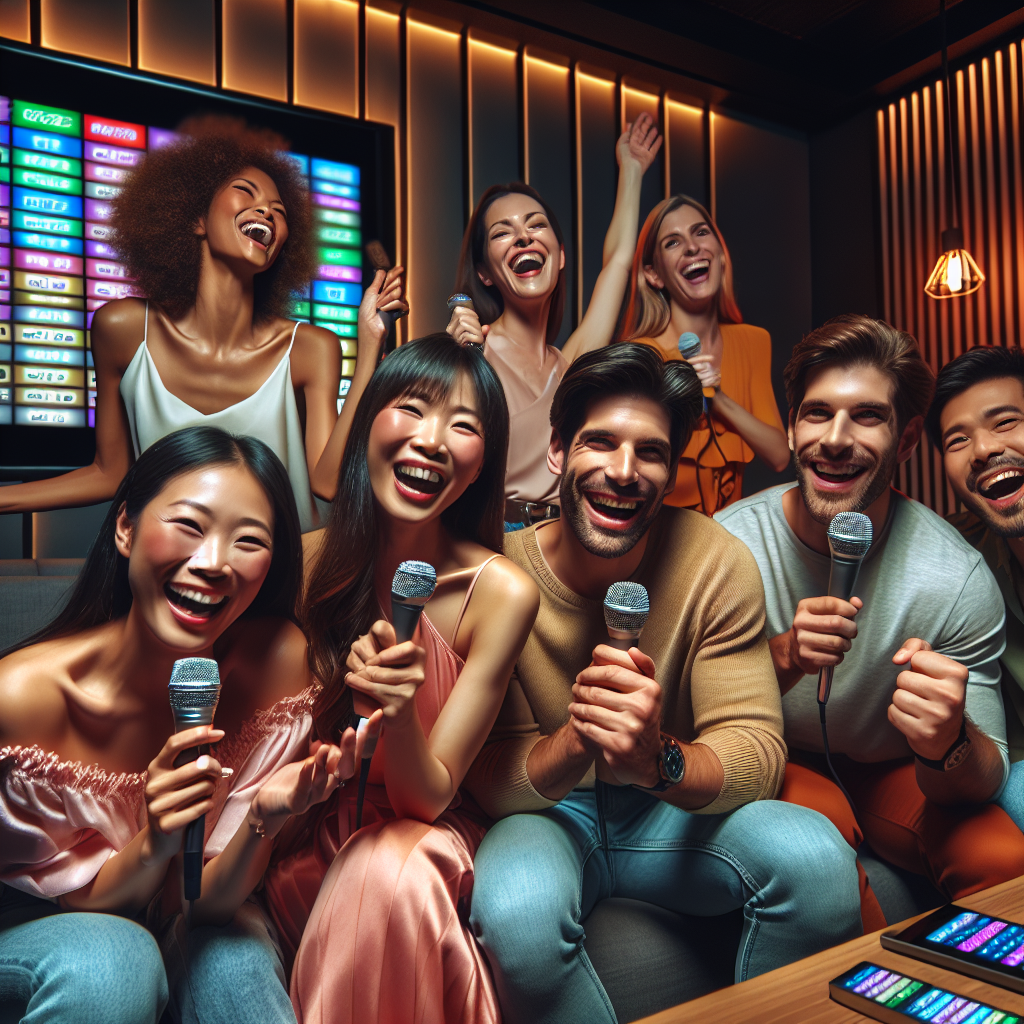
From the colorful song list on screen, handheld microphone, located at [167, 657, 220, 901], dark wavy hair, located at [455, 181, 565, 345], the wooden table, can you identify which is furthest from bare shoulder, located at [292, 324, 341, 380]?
the wooden table

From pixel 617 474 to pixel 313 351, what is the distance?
3.08ft

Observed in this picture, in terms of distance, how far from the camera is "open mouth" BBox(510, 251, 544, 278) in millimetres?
2205

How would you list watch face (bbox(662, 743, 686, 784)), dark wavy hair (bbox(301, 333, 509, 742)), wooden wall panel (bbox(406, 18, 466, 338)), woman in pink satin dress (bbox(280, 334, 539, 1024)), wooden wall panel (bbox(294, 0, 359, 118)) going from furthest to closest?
wooden wall panel (bbox(406, 18, 466, 338)) < wooden wall panel (bbox(294, 0, 359, 118)) < dark wavy hair (bbox(301, 333, 509, 742)) < watch face (bbox(662, 743, 686, 784)) < woman in pink satin dress (bbox(280, 334, 539, 1024))

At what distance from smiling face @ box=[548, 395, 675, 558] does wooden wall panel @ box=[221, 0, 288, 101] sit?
5.45ft

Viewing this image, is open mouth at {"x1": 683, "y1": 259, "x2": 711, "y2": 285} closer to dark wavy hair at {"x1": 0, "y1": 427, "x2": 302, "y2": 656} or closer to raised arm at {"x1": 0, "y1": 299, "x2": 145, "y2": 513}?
raised arm at {"x1": 0, "y1": 299, "x2": 145, "y2": 513}

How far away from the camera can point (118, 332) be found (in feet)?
6.19

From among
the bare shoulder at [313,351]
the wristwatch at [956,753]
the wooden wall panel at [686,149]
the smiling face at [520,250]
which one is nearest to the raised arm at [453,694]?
the wristwatch at [956,753]

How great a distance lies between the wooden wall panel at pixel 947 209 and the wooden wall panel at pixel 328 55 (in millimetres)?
2116

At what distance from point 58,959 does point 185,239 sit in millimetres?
1475

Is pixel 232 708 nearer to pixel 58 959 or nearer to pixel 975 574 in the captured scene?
pixel 58 959

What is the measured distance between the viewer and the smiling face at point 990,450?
1.65 meters

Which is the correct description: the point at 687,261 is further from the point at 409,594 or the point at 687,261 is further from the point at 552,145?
the point at 409,594

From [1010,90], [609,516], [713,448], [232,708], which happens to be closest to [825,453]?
[609,516]

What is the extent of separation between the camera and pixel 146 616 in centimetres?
111
